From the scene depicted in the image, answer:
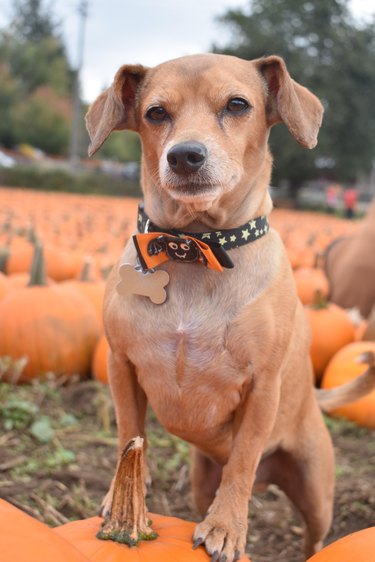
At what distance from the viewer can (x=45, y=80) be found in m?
56.3

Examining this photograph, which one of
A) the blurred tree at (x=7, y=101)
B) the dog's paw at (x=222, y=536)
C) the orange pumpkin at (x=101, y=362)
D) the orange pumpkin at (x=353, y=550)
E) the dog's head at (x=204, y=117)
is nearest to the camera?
the orange pumpkin at (x=353, y=550)

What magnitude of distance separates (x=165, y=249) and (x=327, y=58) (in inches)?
1319

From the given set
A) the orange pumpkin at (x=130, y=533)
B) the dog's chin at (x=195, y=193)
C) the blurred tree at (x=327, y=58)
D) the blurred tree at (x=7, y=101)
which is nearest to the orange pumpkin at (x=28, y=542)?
the orange pumpkin at (x=130, y=533)

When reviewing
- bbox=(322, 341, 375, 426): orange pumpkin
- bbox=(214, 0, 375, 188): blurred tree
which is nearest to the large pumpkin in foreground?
bbox=(322, 341, 375, 426): orange pumpkin

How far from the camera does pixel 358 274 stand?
237 inches

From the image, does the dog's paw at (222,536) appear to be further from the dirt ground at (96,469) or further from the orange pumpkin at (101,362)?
the orange pumpkin at (101,362)

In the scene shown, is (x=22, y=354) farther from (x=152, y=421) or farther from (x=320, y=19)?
(x=320, y=19)

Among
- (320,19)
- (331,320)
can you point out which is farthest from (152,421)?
(320,19)

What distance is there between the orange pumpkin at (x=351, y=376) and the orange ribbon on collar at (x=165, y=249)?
74.9 inches

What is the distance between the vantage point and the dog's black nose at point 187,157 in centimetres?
194

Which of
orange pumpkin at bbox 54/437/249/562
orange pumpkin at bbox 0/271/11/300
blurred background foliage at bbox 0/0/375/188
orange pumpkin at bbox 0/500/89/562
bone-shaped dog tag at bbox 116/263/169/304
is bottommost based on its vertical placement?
blurred background foliage at bbox 0/0/375/188

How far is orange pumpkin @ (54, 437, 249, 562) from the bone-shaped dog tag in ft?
1.78

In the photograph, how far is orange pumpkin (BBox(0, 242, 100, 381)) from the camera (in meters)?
4.13

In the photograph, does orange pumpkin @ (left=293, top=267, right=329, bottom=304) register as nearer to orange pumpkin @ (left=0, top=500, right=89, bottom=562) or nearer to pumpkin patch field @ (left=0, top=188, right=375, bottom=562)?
pumpkin patch field @ (left=0, top=188, right=375, bottom=562)
